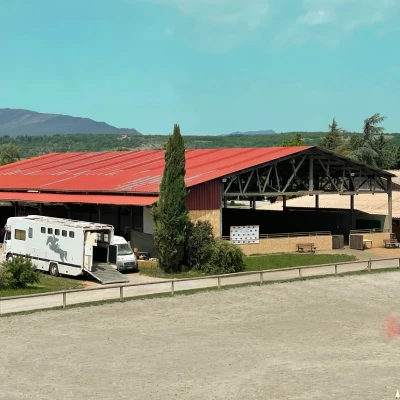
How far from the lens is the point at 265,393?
1373cm

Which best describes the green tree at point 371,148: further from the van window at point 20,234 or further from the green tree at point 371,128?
the van window at point 20,234

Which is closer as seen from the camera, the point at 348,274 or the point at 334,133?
the point at 348,274

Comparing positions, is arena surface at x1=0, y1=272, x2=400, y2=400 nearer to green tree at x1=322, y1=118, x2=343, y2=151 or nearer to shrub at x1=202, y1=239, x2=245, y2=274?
shrub at x1=202, y1=239, x2=245, y2=274

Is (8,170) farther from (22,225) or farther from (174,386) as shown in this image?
(174,386)

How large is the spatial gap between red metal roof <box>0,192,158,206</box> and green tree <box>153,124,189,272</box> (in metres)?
2.61

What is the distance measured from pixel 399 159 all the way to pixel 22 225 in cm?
8385

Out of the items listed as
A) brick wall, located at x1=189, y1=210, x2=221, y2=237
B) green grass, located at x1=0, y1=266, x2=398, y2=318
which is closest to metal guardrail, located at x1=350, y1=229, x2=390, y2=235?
green grass, located at x1=0, y1=266, x2=398, y2=318

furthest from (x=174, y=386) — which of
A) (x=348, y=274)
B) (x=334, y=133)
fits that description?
(x=334, y=133)

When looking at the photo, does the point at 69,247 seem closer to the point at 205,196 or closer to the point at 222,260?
the point at 222,260

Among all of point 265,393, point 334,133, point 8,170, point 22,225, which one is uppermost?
point 334,133

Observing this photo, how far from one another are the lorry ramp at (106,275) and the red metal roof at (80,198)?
5.46m

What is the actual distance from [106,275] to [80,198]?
11.8 meters

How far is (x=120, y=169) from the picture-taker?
1844 inches

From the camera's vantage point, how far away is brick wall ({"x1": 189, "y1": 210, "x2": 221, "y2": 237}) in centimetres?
3472
